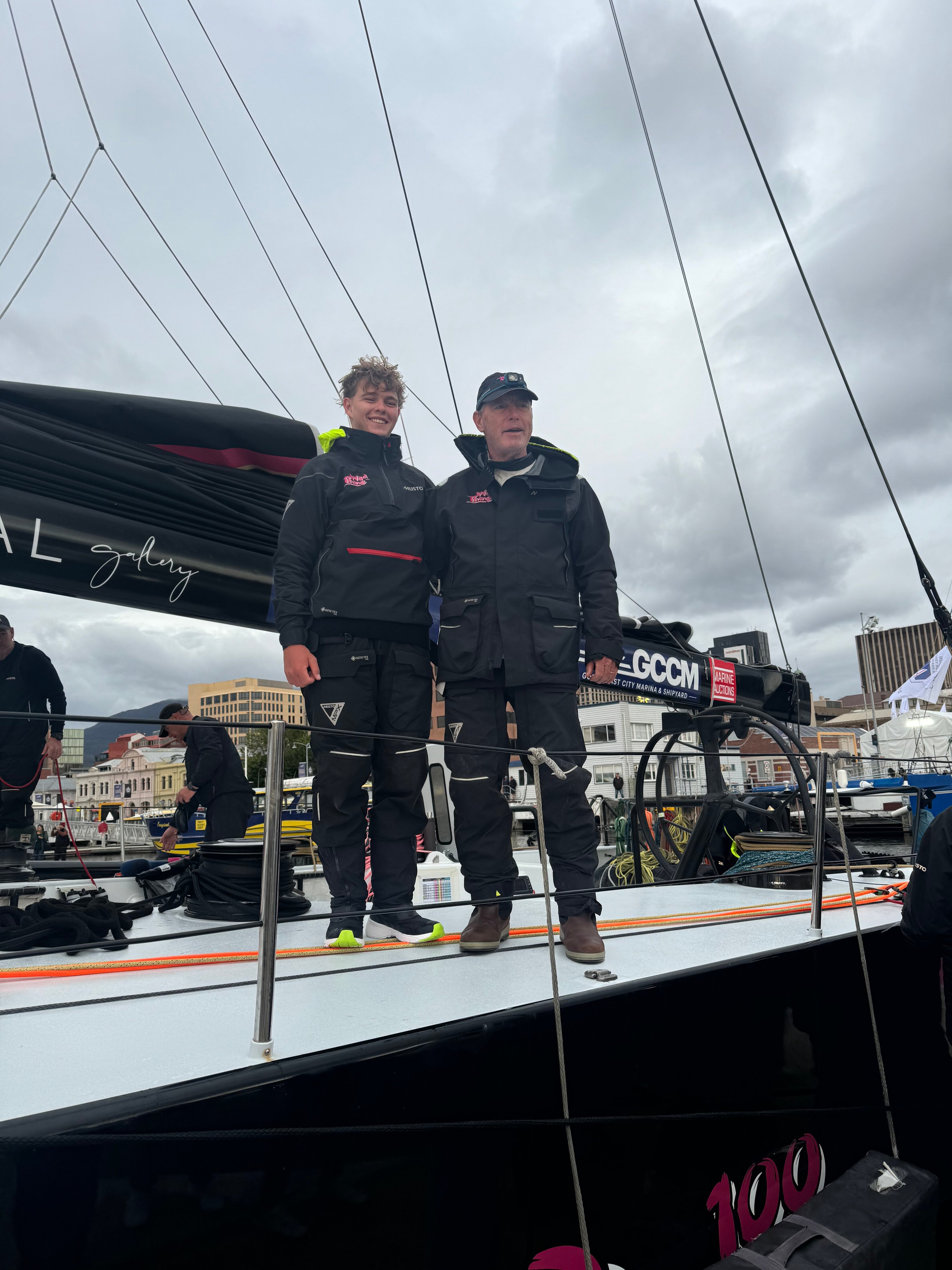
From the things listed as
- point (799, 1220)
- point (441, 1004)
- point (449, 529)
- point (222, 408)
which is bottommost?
point (799, 1220)

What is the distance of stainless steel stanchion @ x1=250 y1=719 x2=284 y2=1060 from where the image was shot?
1.29 metres

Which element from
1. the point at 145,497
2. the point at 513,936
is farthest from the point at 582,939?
the point at 145,497

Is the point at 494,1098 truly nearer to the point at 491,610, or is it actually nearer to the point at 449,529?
the point at 491,610

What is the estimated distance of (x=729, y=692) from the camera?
5027mm

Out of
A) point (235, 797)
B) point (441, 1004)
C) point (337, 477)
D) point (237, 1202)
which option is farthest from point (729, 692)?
point (237, 1202)

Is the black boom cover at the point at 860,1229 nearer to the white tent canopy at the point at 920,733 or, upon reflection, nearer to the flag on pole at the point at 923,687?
the flag on pole at the point at 923,687

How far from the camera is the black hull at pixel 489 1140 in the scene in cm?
111

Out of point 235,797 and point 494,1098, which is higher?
point 235,797

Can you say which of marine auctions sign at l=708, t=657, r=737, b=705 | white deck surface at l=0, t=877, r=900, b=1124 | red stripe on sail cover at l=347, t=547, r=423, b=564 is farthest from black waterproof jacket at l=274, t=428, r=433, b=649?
marine auctions sign at l=708, t=657, r=737, b=705

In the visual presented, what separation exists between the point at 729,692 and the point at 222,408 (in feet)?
11.6

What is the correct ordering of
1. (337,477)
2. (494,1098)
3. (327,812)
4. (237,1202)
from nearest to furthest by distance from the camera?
1. (237,1202)
2. (494,1098)
3. (327,812)
4. (337,477)

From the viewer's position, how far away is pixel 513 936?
2303 millimetres

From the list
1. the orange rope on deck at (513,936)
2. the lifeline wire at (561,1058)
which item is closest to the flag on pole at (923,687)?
the orange rope on deck at (513,936)

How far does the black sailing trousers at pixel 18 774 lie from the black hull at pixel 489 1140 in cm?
246
